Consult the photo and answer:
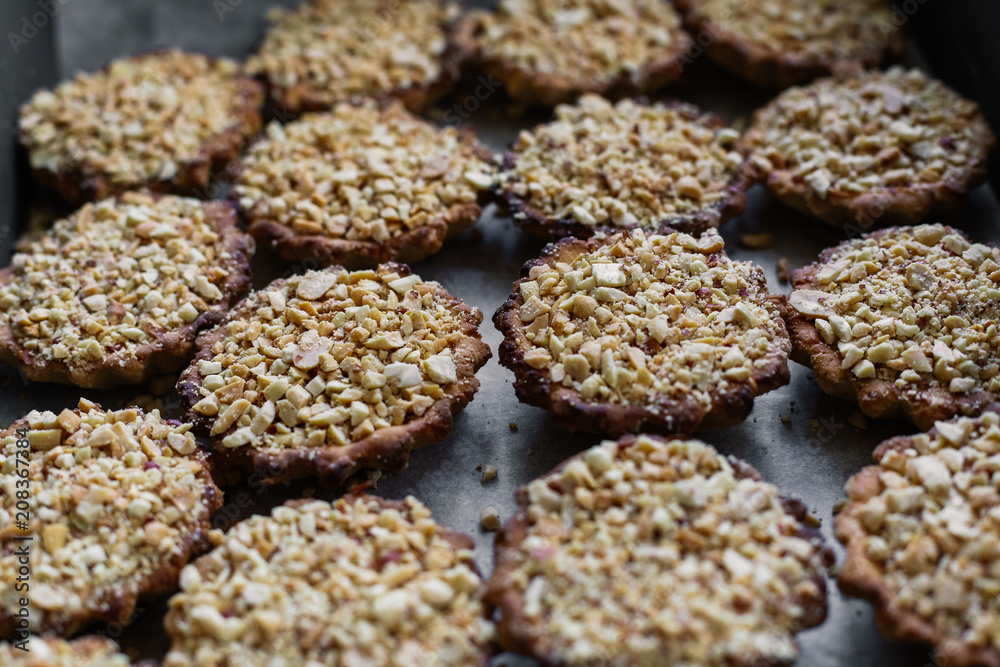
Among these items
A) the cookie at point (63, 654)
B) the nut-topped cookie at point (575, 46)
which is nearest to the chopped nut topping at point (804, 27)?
the nut-topped cookie at point (575, 46)

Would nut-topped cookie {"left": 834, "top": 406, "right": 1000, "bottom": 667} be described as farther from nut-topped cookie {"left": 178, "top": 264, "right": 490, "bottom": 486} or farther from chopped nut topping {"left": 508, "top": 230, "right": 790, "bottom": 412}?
nut-topped cookie {"left": 178, "top": 264, "right": 490, "bottom": 486}

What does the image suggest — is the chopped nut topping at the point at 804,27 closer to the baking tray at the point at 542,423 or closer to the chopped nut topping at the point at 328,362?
the baking tray at the point at 542,423

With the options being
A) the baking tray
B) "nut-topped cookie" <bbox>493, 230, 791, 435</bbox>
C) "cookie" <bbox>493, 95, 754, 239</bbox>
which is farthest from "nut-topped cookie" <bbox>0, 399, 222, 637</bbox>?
"cookie" <bbox>493, 95, 754, 239</bbox>

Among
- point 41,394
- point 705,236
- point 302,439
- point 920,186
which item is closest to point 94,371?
point 41,394

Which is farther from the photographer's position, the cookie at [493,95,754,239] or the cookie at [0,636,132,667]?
the cookie at [493,95,754,239]

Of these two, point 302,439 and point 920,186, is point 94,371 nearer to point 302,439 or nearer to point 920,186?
point 302,439

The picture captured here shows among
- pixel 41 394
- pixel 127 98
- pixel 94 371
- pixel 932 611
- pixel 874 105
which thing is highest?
pixel 874 105

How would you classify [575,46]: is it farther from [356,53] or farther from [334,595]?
[334,595]
